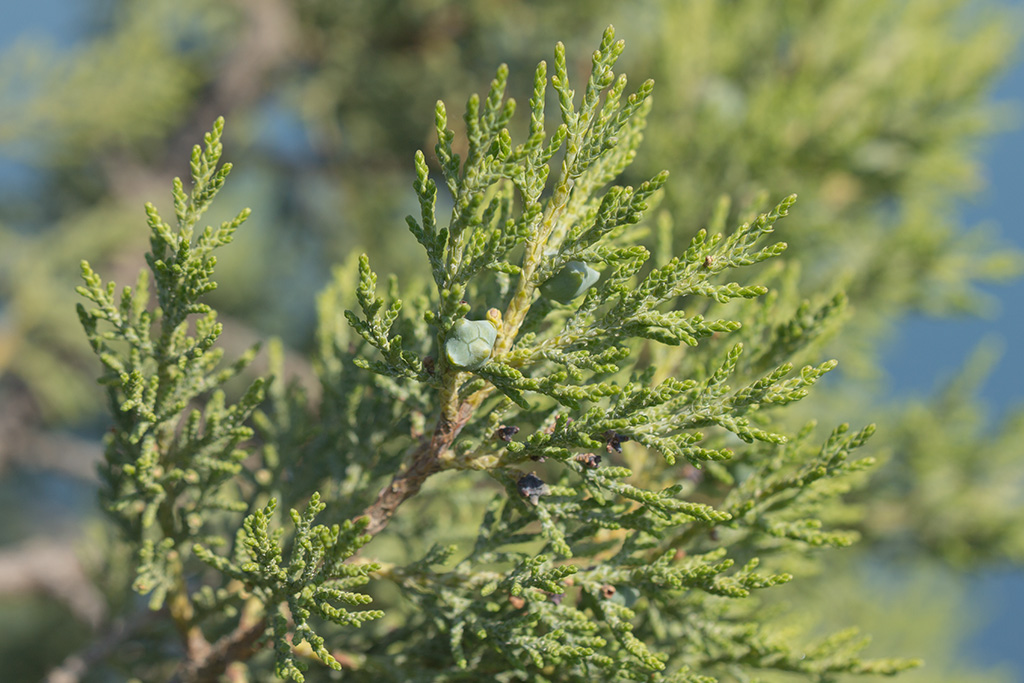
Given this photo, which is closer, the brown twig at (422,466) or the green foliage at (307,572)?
the green foliage at (307,572)

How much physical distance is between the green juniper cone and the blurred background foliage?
2.04ft

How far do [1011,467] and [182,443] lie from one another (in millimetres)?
3767

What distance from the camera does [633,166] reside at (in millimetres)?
3363

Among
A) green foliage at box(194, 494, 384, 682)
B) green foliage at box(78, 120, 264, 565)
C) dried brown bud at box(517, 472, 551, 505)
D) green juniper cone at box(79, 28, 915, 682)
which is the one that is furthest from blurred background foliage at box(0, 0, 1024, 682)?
green foliage at box(194, 494, 384, 682)

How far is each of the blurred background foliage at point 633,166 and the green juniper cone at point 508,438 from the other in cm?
62

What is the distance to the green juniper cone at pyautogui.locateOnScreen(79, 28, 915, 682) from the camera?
1066 millimetres

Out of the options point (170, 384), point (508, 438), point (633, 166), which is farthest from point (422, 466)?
point (633, 166)

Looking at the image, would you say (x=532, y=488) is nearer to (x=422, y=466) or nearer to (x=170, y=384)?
(x=422, y=466)

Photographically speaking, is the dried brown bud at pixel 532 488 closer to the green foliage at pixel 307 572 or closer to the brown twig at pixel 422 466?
the brown twig at pixel 422 466

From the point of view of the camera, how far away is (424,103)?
201 inches

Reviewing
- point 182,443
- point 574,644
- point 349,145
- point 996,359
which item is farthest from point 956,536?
point 349,145

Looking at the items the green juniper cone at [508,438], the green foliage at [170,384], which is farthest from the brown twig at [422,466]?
the green foliage at [170,384]

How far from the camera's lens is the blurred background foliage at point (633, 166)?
3207 millimetres

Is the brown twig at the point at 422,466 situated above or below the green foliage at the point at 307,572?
above
